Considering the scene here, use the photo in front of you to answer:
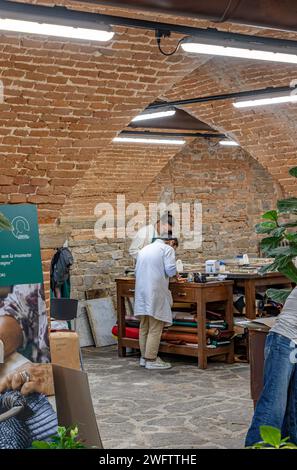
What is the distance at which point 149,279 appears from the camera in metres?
9.30

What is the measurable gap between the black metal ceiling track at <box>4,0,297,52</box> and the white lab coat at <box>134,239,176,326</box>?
11.7 feet

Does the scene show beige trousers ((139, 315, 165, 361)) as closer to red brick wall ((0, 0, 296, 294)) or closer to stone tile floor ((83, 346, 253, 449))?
stone tile floor ((83, 346, 253, 449))

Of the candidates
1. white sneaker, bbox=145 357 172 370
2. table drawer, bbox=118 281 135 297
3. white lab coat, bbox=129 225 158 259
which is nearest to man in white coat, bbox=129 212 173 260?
white lab coat, bbox=129 225 158 259

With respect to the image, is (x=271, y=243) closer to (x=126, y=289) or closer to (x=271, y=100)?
(x=271, y=100)

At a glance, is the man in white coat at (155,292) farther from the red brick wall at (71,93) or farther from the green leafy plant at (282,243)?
the green leafy plant at (282,243)

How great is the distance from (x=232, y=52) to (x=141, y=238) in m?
7.68

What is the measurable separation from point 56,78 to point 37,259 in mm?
3403

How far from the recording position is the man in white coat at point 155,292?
927 cm

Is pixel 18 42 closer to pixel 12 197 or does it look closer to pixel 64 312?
pixel 12 197

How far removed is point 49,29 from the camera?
5.23 meters

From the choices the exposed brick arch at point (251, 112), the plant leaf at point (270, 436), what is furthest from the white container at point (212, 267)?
the plant leaf at point (270, 436)
